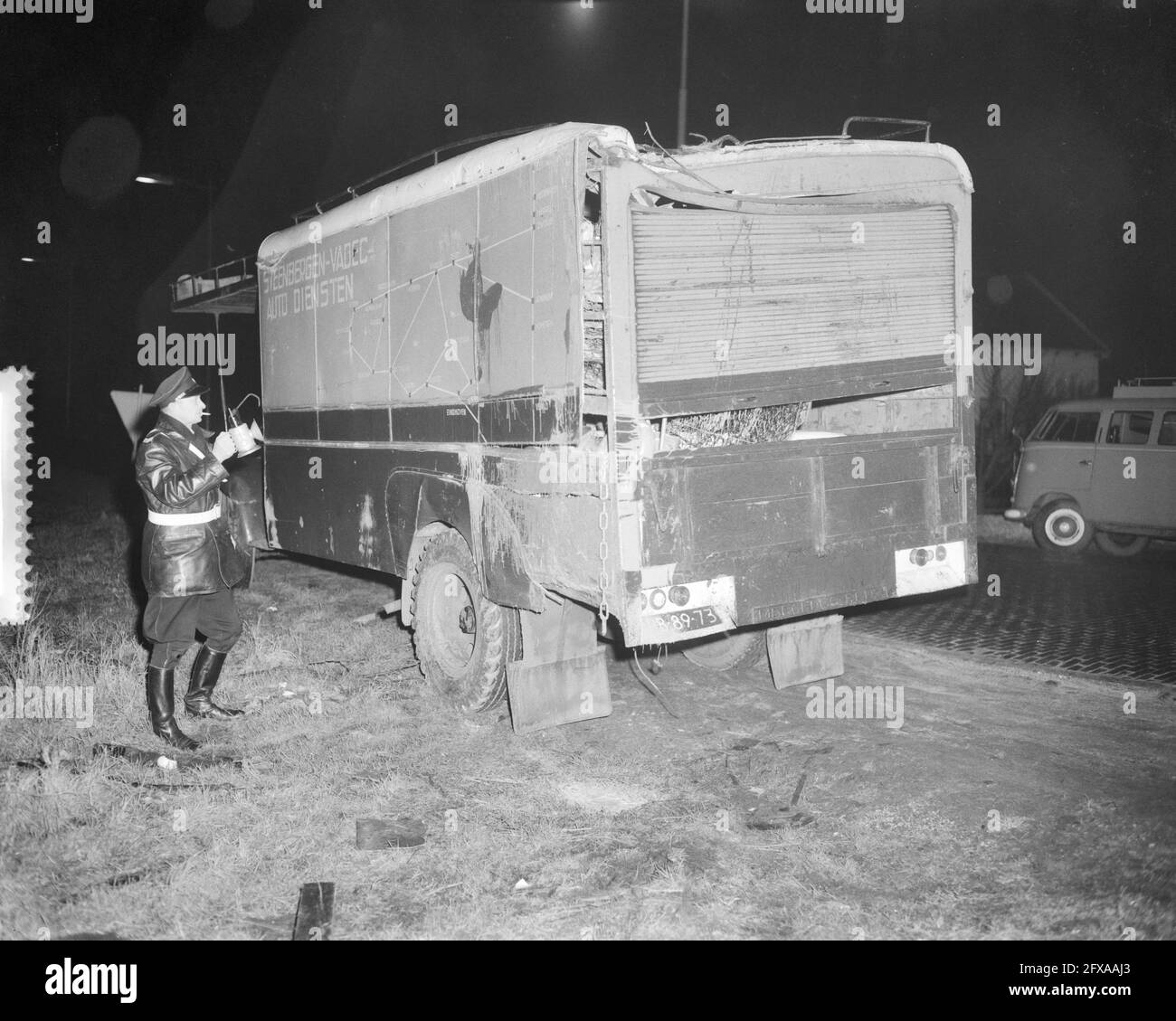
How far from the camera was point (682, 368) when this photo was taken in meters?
4.28

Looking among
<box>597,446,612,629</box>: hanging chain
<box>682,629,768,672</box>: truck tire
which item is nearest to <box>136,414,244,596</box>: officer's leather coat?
<box>597,446,612,629</box>: hanging chain

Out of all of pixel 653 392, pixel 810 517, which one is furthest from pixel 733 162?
pixel 810 517

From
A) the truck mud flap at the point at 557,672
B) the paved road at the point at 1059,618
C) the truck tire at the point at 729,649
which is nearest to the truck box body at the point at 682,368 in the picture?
the truck mud flap at the point at 557,672

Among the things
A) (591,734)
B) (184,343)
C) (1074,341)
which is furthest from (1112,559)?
(1074,341)

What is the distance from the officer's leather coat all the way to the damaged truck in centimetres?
118

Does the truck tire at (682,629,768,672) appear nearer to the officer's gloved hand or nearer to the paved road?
the paved road

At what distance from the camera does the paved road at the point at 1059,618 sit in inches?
255

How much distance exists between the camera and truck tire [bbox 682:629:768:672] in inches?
245

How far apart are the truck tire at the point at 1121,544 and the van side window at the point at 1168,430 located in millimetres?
1234

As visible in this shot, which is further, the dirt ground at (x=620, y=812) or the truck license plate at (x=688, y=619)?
the truck license plate at (x=688, y=619)

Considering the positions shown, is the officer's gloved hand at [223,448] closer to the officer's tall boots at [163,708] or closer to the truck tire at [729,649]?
the officer's tall boots at [163,708]

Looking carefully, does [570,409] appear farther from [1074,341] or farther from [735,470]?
[1074,341]

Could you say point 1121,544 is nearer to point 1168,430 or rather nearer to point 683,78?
point 1168,430

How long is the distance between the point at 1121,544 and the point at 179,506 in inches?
434
